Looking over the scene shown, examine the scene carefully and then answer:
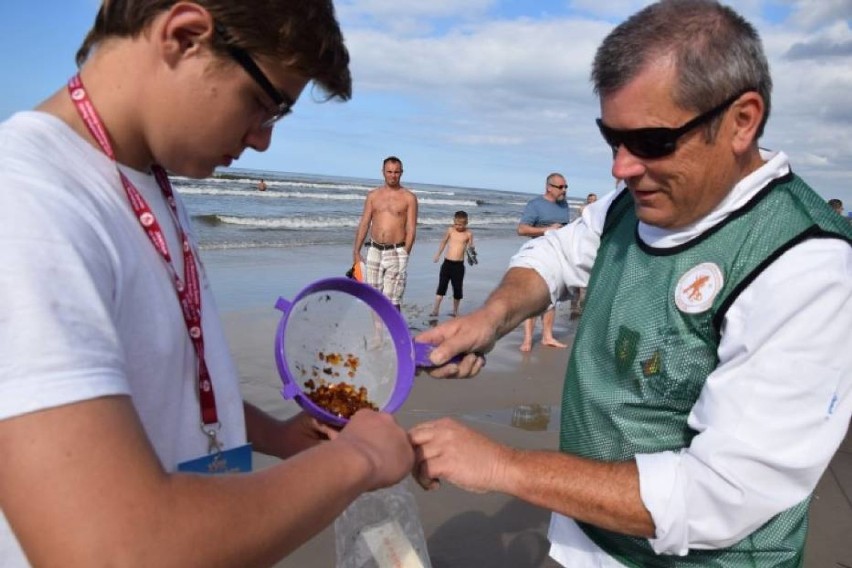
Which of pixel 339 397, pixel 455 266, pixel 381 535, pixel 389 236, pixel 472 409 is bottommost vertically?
pixel 472 409

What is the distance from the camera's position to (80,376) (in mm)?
954

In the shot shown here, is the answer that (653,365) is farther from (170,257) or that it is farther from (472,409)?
(472,409)

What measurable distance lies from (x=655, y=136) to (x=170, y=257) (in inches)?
52.2

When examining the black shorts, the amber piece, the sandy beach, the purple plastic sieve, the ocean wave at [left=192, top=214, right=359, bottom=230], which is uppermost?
the purple plastic sieve

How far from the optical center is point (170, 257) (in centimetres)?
142

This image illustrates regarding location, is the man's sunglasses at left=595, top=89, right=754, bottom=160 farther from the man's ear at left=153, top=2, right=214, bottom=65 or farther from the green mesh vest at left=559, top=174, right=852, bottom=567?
the man's ear at left=153, top=2, right=214, bottom=65

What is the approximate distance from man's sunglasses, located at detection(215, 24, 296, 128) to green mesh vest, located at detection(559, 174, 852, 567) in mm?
1197

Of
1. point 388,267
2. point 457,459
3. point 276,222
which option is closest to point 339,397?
point 457,459

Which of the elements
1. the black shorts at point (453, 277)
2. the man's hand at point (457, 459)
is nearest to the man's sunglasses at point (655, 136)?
the man's hand at point (457, 459)

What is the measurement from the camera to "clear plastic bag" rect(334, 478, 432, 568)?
1861mm

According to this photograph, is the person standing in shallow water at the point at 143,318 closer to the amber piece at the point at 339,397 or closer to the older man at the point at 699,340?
the amber piece at the point at 339,397

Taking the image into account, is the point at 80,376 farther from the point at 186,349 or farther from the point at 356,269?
the point at 356,269

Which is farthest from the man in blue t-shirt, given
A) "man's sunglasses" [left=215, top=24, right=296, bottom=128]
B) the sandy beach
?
"man's sunglasses" [left=215, top=24, right=296, bottom=128]

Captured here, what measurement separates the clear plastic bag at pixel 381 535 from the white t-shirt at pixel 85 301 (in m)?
0.57
